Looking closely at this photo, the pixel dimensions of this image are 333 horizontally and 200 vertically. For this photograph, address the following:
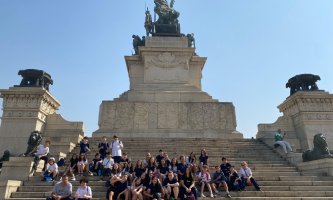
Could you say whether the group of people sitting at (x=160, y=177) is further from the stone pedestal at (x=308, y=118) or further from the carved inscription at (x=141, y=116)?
the stone pedestal at (x=308, y=118)

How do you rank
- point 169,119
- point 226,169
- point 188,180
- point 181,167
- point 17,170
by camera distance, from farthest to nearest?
point 169,119 → point 17,170 → point 226,169 → point 181,167 → point 188,180

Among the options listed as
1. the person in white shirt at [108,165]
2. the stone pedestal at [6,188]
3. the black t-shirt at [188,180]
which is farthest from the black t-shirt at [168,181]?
the stone pedestal at [6,188]

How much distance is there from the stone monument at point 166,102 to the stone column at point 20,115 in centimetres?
413

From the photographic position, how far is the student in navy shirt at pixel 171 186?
889 centimetres

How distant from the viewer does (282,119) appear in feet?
70.6

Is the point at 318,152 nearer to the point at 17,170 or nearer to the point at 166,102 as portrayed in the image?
the point at 166,102

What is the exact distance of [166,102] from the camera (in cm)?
2170

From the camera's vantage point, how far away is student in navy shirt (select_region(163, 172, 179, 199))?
29.2 ft

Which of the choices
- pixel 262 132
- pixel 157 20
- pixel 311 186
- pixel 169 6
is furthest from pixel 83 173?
pixel 169 6

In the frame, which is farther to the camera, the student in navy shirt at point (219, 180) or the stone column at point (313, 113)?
the stone column at point (313, 113)

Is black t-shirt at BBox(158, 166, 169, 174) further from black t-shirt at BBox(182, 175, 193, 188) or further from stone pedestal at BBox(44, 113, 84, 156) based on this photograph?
stone pedestal at BBox(44, 113, 84, 156)

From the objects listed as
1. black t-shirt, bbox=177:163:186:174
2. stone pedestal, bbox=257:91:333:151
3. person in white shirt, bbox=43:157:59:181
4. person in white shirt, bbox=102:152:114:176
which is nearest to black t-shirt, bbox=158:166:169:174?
black t-shirt, bbox=177:163:186:174

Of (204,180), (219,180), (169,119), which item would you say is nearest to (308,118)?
(169,119)

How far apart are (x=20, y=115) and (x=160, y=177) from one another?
1493 centimetres
